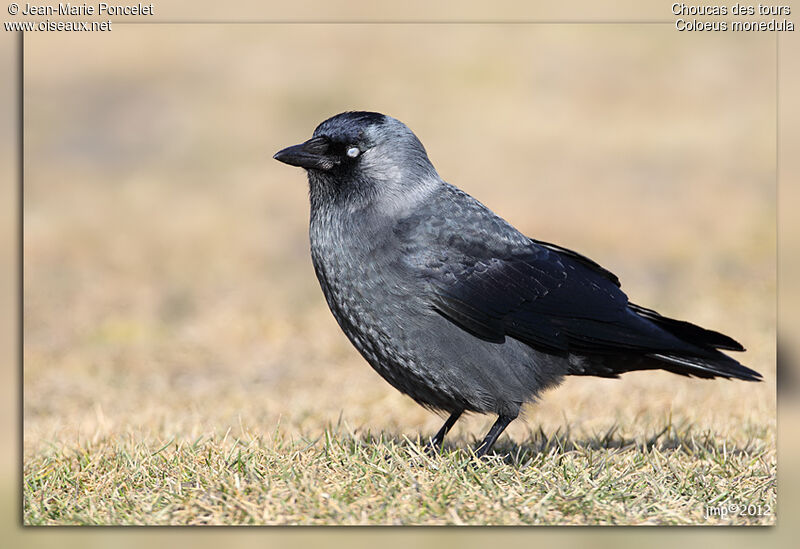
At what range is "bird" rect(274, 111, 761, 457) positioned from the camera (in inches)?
165

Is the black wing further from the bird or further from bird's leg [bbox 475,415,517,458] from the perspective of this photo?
bird's leg [bbox 475,415,517,458]

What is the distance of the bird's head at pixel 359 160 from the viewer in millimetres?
4441

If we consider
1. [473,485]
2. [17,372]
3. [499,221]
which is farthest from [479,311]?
[17,372]

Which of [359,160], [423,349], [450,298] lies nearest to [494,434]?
[423,349]

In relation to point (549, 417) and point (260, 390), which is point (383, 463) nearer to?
point (549, 417)

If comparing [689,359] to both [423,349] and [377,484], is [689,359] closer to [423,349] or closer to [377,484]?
[423,349]

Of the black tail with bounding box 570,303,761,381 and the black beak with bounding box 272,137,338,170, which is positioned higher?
the black beak with bounding box 272,137,338,170

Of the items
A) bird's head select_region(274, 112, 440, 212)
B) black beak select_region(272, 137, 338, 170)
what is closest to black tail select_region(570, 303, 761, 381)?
bird's head select_region(274, 112, 440, 212)

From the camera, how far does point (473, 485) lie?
3758mm

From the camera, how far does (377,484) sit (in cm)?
372

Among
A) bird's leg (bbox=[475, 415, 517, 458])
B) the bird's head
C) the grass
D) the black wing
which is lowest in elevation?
the grass

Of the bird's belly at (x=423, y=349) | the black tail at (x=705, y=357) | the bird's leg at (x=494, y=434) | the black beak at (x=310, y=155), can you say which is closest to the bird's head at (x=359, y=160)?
the black beak at (x=310, y=155)

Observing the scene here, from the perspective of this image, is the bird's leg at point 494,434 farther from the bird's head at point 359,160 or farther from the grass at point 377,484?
the bird's head at point 359,160

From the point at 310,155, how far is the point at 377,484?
162cm
